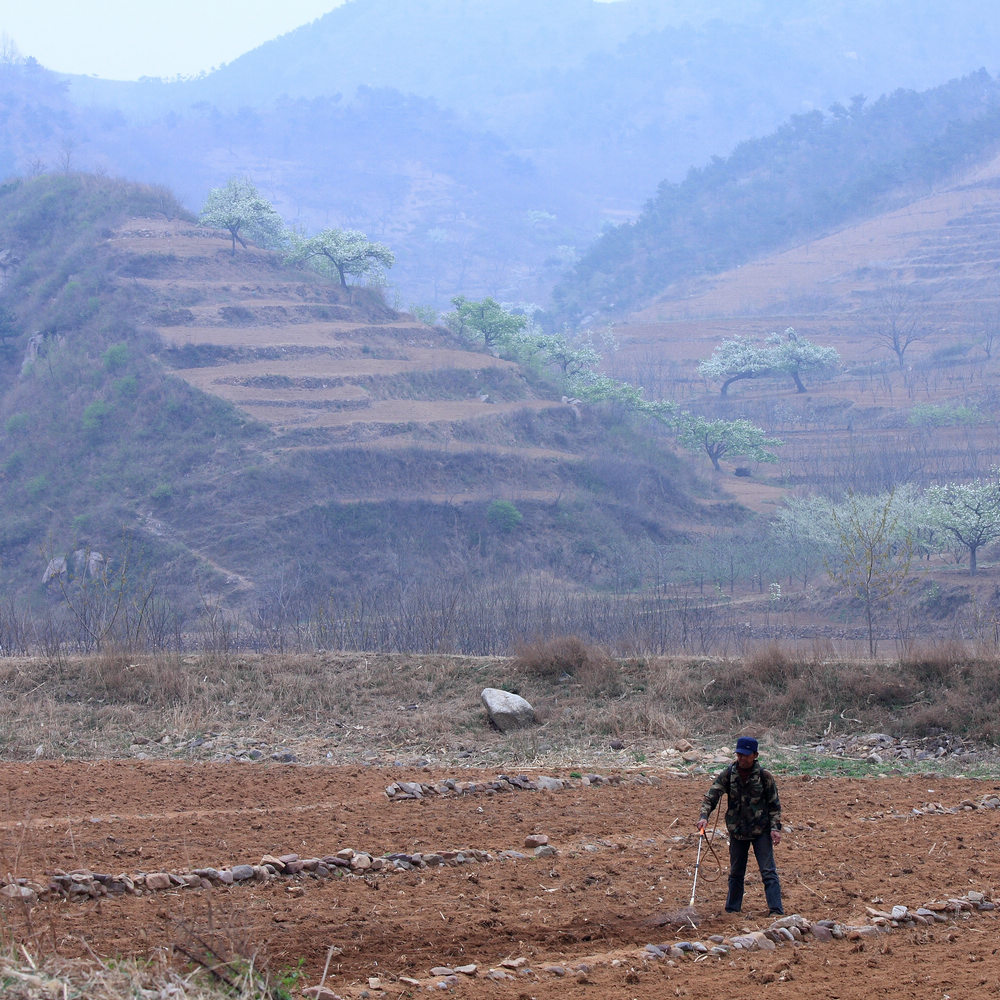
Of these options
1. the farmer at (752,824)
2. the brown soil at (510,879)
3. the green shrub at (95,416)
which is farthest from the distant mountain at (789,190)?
the farmer at (752,824)

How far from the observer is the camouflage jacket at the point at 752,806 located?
6.00m

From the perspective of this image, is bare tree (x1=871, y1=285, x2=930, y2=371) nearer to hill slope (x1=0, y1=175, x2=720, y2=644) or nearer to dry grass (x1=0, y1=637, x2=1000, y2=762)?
hill slope (x1=0, y1=175, x2=720, y2=644)

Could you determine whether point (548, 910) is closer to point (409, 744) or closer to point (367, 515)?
point (409, 744)

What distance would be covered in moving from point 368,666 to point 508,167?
131852mm

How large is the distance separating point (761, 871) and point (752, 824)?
0.92ft

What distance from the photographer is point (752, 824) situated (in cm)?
599

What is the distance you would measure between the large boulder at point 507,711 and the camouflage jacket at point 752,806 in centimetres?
732

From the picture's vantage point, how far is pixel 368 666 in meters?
15.1

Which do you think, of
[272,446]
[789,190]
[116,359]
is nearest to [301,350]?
[116,359]

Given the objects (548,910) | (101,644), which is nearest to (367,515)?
(101,644)

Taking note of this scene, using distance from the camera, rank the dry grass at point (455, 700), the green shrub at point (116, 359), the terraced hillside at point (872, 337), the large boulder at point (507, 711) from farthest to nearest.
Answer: the terraced hillside at point (872, 337)
the green shrub at point (116, 359)
the large boulder at point (507, 711)
the dry grass at point (455, 700)

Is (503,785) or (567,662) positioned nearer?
(503,785)

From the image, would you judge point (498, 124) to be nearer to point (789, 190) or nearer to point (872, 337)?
point (789, 190)

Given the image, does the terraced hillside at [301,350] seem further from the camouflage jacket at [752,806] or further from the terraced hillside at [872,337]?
the camouflage jacket at [752,806]
